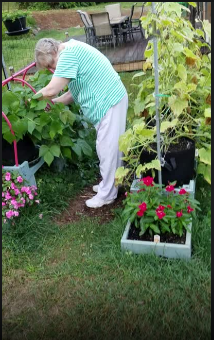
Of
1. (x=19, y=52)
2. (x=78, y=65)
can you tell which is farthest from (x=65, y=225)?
(x=19, y=52)

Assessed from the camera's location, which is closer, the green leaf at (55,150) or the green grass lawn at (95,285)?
the green grass lawn at (95,285)

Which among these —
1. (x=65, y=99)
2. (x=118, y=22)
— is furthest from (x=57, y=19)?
(x=65, y=99)

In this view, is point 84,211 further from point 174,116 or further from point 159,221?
point 174,116

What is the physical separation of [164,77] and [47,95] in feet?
3.20

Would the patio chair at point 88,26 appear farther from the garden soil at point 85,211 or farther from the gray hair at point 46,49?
the garden soil at point 85,211

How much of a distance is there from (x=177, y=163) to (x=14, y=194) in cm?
128

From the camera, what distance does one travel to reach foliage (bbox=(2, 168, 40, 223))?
3.02m

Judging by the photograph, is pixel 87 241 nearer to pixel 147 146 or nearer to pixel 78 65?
pixel 147 146

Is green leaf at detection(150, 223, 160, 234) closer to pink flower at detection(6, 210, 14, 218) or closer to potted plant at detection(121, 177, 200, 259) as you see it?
potted plant at detection(121, 177, 200, 259)

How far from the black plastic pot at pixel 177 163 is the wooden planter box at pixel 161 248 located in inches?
19.8

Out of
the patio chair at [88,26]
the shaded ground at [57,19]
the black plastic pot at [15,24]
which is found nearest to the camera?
the patio chair at [88,26]

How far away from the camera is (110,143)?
3.42m

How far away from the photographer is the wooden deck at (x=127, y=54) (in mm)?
7598

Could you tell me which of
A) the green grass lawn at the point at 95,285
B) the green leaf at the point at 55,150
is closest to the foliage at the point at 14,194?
the green grass lawn at the point at 95,285
